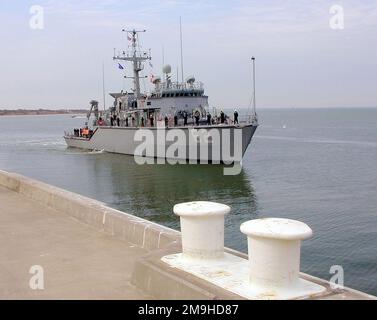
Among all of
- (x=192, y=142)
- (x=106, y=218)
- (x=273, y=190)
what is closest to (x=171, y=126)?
(x=192, y=142)

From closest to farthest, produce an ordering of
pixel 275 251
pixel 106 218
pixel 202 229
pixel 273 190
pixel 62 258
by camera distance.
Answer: pixel 275 251 < pixel 202 229 < pixel 62 258 < pixel 106 218 < pixel 273 190

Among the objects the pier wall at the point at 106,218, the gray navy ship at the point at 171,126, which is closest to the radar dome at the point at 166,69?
the gray navy ship at the point at 171,126

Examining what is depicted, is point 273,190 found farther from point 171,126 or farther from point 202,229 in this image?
point 202,229

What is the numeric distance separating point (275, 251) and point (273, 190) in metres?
23.7

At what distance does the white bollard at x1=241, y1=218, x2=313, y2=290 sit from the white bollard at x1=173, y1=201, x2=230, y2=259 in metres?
0.72

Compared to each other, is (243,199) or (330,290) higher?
(330,290)

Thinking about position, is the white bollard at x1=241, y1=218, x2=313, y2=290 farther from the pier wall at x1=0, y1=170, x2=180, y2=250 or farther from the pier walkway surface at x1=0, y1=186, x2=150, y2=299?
the pier wall at x1=0, y1=170, x2=180, y2=250

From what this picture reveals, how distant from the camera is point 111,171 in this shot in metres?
38.1

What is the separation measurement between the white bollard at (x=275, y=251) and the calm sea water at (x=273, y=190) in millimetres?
8118

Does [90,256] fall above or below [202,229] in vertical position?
below

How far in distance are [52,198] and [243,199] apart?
1606 centimetres

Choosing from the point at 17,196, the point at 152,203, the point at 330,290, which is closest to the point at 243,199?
the point at 152,203

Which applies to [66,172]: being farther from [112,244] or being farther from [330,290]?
[330,290]

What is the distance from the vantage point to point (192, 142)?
1555 inches
